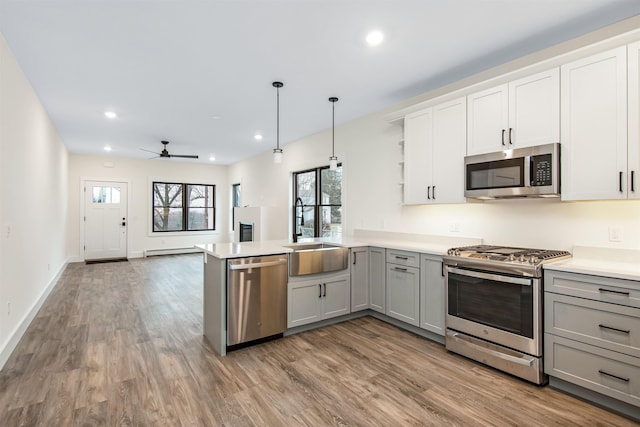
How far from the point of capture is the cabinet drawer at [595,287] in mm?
1999

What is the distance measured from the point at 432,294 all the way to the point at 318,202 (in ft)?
10.2

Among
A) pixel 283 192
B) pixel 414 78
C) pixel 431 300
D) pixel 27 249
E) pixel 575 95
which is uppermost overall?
pixel 414 78

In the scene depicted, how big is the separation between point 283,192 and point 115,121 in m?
3.18

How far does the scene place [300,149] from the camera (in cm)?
623

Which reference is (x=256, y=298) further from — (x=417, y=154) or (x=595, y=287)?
(x=595, y=287)

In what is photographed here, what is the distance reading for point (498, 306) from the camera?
2604 millimetres

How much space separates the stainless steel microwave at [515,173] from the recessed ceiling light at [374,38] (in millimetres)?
1371

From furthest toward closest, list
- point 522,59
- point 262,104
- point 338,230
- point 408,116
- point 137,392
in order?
point 338,230, point 262,104, point 408,116, point 522,59, point 137,392

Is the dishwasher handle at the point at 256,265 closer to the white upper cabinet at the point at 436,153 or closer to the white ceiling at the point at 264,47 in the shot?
the white upper cabinet at the point at 436,153

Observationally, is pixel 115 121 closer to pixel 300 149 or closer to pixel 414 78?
pixel 300 149

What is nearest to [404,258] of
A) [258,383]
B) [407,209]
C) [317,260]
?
[407,209]

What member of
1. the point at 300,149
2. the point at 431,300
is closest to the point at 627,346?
the point at 431,300

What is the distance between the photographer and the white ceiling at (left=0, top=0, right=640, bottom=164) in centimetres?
226

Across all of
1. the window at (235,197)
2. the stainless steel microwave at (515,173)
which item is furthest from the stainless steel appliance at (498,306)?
the window at (235,197)
